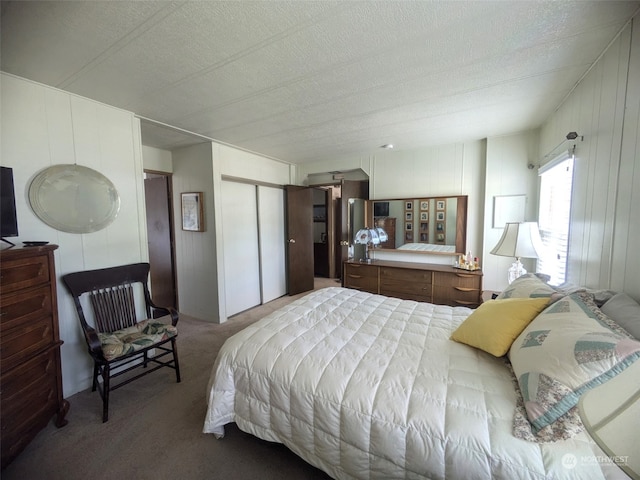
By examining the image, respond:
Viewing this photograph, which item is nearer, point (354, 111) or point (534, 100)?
point (534, 100)

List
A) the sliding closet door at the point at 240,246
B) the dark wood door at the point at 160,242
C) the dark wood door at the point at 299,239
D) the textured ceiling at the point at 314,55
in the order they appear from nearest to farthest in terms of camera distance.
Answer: the textured ceiling at the point at 314,55 → the sliding closet door at the point at 240,246 → the dark wood door at the point at 160,242 → the dark wood door at the point at 299,239

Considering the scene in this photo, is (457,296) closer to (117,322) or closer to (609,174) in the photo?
(609,174)

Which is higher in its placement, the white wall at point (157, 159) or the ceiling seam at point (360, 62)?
the ceiling seam at point (360, 62)

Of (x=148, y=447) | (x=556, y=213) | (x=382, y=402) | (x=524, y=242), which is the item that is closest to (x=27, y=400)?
(x=148, y=447)

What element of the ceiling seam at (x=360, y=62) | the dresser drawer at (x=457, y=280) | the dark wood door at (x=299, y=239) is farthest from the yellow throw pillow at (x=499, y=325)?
the dark wood door at (x=299, y=239)

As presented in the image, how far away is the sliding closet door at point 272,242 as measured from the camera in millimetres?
4105

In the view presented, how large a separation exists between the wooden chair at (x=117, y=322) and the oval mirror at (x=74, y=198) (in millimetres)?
422

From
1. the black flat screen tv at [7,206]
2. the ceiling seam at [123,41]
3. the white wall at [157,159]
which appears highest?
the ceiling seam at [123,41]

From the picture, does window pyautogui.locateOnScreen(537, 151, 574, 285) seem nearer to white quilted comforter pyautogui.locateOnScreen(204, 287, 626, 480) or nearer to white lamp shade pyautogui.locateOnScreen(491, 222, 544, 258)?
white lamp shade pyautogui.locateOnScreen(491, 222, 544, 258)

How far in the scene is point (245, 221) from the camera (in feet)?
12.5

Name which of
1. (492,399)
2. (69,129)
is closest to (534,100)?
(492,399)

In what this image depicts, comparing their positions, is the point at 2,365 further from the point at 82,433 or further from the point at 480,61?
the point at 480,61

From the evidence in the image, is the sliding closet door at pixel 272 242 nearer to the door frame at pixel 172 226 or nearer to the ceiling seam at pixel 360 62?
the door frame at pixel 172 226

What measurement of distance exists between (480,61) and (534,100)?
0.98 meters
